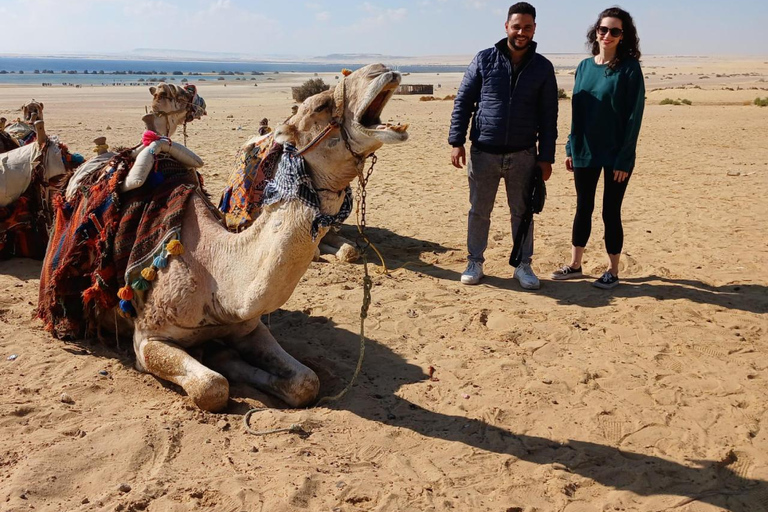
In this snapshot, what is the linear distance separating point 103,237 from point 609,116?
4.62m

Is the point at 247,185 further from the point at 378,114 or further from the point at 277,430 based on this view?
the point at 378,114

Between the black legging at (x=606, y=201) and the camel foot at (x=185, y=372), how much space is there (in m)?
4.19

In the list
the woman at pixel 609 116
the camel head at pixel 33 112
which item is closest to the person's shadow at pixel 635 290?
the woman at pixel 609 116

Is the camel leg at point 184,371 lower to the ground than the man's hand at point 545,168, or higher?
lower

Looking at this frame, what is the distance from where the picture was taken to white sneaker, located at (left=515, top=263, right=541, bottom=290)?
22.4 ft

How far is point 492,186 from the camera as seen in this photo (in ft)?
22.2

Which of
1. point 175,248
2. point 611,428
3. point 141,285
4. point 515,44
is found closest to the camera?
point 611,428

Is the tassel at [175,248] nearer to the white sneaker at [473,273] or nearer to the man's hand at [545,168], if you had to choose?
the white sneaker at [473,273]

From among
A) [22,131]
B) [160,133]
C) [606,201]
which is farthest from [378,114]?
[22,131]

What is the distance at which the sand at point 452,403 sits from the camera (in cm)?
351

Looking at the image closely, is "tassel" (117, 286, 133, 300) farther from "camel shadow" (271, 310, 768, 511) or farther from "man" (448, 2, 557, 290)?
"man" (448, 2, 557, 290)

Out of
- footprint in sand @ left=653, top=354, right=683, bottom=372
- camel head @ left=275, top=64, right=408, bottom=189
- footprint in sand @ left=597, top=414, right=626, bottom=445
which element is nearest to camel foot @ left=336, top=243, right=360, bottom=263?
footprint in sand @ left=653, top=354, right=683, bottom=372

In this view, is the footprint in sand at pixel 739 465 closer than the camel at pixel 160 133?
Yes

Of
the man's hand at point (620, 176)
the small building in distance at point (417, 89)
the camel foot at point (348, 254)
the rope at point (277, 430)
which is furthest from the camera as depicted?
the small building in distance at point (417, 89)
